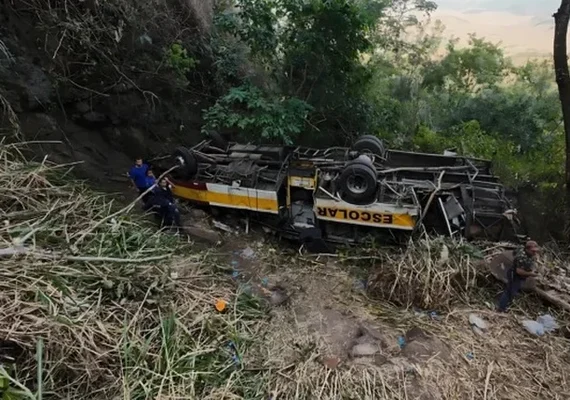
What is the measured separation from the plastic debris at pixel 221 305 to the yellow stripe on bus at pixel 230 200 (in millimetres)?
2538

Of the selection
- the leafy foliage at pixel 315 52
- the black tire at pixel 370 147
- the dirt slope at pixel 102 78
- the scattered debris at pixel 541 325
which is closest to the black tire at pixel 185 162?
the leafy foliage at pixel 315 52

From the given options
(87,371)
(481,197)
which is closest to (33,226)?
(87,371)

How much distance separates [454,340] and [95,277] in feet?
11.2

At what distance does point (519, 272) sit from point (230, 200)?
13.2 feet

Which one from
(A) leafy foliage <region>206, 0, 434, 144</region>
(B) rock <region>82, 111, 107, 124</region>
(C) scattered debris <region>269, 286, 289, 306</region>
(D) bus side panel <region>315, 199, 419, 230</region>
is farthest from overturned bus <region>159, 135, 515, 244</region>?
(B) rock <region>82, 111, 107, 124</region>

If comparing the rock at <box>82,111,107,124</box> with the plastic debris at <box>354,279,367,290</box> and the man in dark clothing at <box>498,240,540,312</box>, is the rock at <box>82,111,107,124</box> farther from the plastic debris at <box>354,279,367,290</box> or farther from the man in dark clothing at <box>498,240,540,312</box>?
the man in dark clothing at <box>498,240,540,312</box>

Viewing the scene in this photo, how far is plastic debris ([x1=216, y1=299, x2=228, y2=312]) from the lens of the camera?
147 inches

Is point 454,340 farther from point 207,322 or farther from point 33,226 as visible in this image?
point 33,226

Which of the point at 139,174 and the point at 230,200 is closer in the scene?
the point at 139,174

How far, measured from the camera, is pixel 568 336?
4.45 m

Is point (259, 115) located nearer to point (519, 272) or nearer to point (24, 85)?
point (24, 85)

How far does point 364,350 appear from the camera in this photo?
3.90 metres

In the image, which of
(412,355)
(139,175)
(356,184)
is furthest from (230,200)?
(412,355)

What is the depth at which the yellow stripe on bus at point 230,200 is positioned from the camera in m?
6.23
